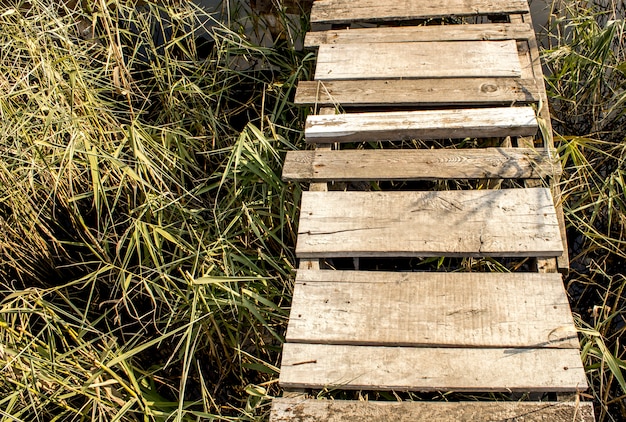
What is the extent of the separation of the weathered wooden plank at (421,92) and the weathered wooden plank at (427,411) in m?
1.38

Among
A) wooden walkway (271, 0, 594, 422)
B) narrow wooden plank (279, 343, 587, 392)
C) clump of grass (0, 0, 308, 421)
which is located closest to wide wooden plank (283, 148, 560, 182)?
wooden walkway (271, 0, 594, 422)

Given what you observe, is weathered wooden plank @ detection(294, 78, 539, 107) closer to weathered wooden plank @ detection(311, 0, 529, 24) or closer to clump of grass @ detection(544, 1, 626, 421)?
clump of grass @ detection(544, 1, 626, 421)

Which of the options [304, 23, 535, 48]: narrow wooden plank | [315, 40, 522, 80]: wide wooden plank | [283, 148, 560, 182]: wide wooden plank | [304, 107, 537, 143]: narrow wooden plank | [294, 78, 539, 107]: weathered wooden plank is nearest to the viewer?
[283, 148, 560, 182]: wide wooden plank

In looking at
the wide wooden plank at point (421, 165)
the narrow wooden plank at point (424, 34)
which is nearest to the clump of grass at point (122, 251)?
the wide wooden plank at point (421, 165)

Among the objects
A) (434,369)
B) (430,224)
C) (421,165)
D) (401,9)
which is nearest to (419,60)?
(401,9)

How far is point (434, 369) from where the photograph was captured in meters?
2.04

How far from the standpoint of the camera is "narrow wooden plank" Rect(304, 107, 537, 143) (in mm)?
2637

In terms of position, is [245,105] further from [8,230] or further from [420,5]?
[8,230]

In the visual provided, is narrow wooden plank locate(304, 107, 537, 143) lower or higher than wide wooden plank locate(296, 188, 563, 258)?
higher

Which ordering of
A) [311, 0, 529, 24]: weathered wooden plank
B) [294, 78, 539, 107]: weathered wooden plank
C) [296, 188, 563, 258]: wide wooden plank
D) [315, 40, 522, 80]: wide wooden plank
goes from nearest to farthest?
[296, 188, 563, 258]: wide wooden plank → [294, 78, 539, 107]: weathered wooden plank → [315, 40, 522, 80]: wide wooden plank → [311, 0, 529, 24]: weathered wooden plank

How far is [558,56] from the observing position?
127 inches

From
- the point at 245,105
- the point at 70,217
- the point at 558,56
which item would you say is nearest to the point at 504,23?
the point at 558,56

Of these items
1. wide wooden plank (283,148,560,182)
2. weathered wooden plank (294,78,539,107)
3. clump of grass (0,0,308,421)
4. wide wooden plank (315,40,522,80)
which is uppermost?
wide wooden plank (315,40,522,80)

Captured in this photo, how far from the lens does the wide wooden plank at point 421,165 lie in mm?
2496
